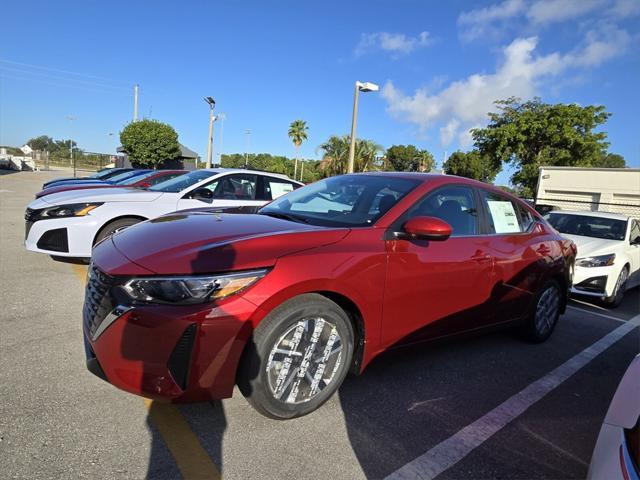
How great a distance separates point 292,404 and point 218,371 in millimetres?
565

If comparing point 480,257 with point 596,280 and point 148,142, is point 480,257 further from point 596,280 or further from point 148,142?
point 148,142

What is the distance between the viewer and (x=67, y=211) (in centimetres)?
539

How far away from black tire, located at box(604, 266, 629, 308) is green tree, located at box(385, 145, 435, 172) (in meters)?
56.6

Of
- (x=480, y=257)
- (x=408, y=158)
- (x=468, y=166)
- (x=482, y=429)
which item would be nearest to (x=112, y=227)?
(x=480, y=257)

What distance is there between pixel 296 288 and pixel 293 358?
0.44 metres

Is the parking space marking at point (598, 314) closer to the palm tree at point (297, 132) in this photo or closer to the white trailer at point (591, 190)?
the white trailer at point (591, 190)

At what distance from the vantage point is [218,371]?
91.2 inches

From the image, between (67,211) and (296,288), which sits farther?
(67,211)

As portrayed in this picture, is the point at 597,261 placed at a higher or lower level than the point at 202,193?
lower

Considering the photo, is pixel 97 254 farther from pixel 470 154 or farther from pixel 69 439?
pixel 470 154

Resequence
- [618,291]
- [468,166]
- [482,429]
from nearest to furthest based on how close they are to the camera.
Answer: [482,429], [618,291], [468,166]

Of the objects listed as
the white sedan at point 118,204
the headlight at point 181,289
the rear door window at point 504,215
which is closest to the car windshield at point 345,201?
the rear door window at point 504,215

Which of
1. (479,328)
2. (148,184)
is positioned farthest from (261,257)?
(148,184)

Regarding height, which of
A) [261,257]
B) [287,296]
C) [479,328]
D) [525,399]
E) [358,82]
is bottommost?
[525,399]
